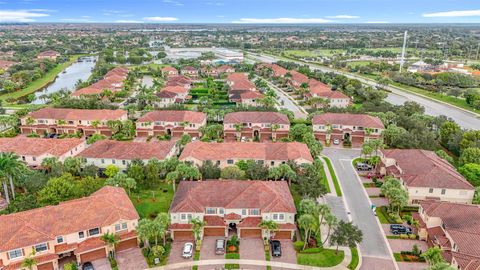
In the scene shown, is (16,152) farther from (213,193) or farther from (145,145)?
(213,193)

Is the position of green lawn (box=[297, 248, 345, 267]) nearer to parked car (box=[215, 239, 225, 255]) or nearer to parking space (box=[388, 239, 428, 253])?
parking space (box=[388, 239, 428, 253])

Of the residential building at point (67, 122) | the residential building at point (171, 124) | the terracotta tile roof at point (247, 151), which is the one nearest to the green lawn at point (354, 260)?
the terracotta tile roof at point (247, 151)

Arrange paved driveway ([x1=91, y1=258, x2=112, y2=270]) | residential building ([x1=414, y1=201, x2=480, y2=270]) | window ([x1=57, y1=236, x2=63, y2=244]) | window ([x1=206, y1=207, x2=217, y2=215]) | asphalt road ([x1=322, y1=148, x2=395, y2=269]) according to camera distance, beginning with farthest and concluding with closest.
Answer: window ([x1=206, y1=207, x2=217, y2=215]) < asphalt road ([x1=322, y1=148, x2=395, y2=269]) < paved driveway ([x1=91, y1=258, x2=112, y2=270]) < window ([x1=57, y1=236, x2=63, y2=244]) < residential building ([x1=414, y1=201, x2=480, y2=270])

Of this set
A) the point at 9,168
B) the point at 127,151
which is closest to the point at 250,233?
the point at 127,151

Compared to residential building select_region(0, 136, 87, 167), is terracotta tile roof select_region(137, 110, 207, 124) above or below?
above

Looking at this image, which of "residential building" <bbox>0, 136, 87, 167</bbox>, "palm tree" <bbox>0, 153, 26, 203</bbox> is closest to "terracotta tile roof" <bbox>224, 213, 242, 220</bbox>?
"palm tree" <bbox>0, 153, 26, 203</bbox>

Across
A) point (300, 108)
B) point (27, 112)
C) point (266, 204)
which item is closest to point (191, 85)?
point (300, 108)

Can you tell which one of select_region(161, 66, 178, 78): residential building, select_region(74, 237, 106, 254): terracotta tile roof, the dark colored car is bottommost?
the dark colored car
